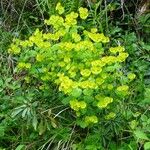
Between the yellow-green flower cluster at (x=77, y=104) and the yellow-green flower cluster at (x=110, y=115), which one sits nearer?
the yellow-green flower cluster at (x=77, y=104)

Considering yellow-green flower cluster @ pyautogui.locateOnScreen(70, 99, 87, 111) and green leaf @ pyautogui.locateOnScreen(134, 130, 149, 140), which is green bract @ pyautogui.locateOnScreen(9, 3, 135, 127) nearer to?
yellow-green flower cluster @ pyautogui.locateOnScreen(70, 99, 87, 111)

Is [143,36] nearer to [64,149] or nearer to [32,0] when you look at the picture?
[32,0]

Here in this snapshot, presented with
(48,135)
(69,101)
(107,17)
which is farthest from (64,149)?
(107,17)

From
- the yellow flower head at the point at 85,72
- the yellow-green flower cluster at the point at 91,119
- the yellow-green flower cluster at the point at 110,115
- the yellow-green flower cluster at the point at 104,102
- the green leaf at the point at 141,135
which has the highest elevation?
the yellow flower head at the point at 85,72

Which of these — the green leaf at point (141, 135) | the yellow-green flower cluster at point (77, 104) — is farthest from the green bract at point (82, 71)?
the green leaf at point (141, 135)

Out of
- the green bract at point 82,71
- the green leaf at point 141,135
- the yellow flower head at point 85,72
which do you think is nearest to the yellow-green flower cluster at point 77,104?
the green bract at point 82,71

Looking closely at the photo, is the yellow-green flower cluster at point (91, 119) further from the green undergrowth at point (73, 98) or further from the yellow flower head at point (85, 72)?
the yellow flower head at point (85, 72)

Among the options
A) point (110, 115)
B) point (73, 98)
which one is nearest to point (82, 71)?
point (73, 98)

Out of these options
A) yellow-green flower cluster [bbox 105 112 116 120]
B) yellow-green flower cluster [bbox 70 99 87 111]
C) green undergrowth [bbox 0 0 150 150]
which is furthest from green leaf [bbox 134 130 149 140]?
yellow-green flower cluster [bbox 70 99 87 111]

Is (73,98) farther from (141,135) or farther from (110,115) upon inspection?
(141,135)

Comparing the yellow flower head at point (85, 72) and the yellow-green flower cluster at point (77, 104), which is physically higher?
the yellow flower head at point (85, 72)
